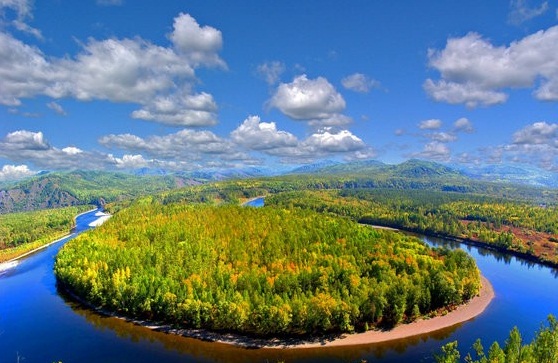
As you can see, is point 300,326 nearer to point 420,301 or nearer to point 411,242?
point 420,301

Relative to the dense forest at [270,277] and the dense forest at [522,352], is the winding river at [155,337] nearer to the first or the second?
the dense forest at [270,277]

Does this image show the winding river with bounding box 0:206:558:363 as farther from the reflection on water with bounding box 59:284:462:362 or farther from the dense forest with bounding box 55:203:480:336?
the dense forest with bounding box 55:203:480:336

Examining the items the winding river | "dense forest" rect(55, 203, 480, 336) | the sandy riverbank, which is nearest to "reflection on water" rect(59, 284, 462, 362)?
the winding river

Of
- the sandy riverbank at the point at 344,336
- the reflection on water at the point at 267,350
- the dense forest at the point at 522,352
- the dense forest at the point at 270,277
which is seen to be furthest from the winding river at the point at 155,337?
the dense forest at the point at 522,352

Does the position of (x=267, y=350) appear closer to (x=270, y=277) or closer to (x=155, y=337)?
(x=270, y=277)

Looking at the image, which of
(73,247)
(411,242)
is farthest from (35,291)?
(411,242)

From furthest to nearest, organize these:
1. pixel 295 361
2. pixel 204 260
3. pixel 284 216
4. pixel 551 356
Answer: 1. pixel 284 216
2. pixel 204 260
3. pixel 295 361
4. pixel 551 356

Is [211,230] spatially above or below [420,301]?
above
